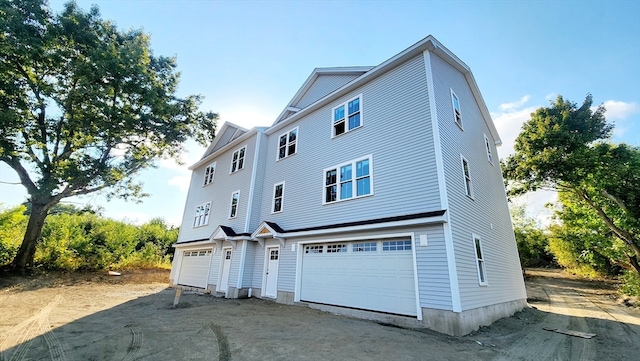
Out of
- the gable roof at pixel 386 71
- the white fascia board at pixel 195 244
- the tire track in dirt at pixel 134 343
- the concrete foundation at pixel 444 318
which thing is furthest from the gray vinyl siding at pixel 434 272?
the white fascia board at pixel 195 244

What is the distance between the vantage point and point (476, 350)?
19.5ft

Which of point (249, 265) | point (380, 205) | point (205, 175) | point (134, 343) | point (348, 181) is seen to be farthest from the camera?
point (205, 175)

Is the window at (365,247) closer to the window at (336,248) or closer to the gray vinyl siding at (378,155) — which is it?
the window at (336,248)

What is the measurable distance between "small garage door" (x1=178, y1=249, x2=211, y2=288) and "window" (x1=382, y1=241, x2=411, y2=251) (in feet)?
37.1

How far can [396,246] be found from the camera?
8.49 meters

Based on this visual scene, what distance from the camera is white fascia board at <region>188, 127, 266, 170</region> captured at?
1582 cm

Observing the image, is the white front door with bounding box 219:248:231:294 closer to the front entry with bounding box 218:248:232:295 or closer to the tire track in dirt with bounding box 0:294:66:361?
the front entry with bounding box 218:248:232:295

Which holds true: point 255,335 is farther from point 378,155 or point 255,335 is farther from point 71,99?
point 71,99

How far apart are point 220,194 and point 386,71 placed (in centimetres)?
1222

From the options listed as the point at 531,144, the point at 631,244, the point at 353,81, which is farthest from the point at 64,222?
the point at 631,244

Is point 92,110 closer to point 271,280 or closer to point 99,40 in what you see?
point 99,40

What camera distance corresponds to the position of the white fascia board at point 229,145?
1582 cm

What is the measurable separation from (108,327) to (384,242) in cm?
806

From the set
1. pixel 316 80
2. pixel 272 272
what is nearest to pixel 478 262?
pixel 272 272
